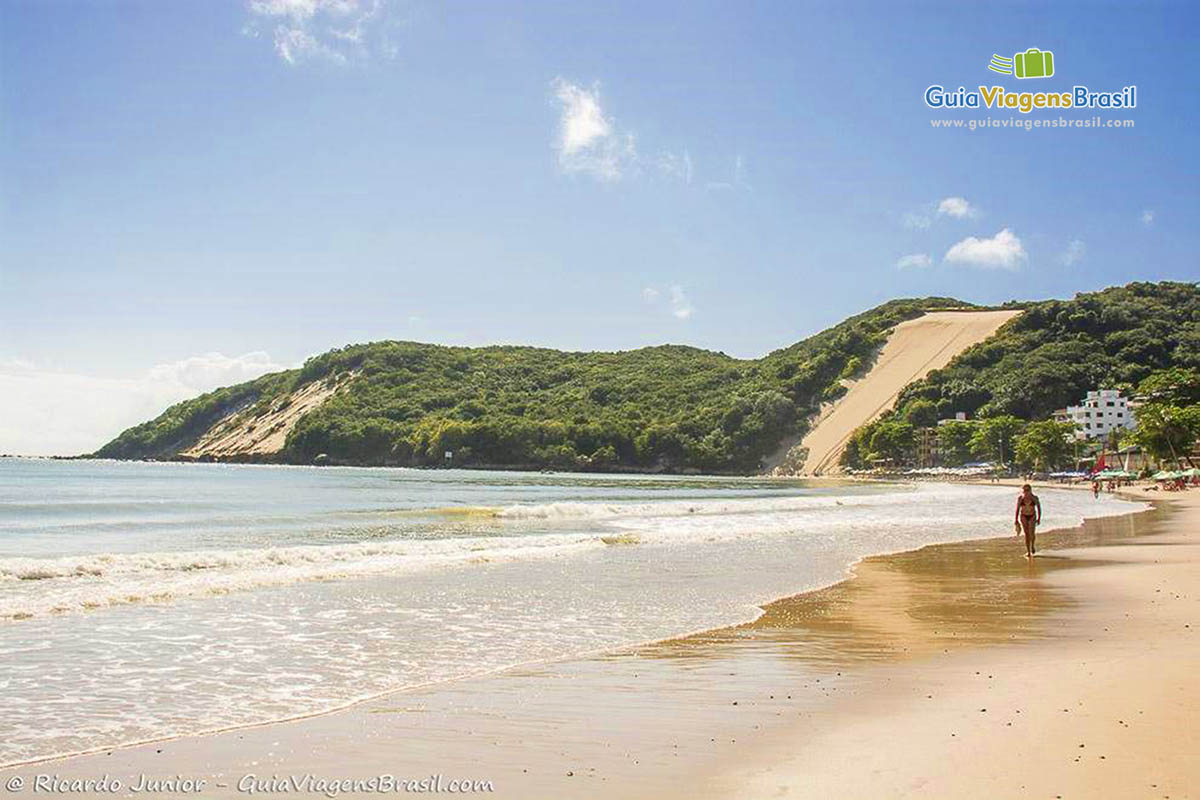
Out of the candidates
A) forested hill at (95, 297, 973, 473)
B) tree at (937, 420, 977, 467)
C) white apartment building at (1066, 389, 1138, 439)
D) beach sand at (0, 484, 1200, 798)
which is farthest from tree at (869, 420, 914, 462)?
beach sand at (0, 484, 1200, 798)

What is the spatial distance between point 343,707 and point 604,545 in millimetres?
15760

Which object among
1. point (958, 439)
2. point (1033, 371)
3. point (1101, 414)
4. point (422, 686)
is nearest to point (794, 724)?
point (422, 686)

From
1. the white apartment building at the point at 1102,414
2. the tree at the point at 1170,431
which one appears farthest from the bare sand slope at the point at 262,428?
the tree at the point at 1170,431

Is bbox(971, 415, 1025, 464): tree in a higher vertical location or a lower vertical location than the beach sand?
higher

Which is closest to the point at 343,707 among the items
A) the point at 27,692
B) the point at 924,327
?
the point at 27,692

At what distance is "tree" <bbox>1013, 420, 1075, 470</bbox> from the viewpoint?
10156cm

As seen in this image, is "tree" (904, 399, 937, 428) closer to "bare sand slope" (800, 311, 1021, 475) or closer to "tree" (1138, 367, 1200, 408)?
"bare sand slope" (800, 311, 1021, 475)

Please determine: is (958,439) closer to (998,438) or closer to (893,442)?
(998,438)

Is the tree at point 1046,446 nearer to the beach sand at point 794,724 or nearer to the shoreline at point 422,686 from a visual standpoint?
the shoreline at point 422,686

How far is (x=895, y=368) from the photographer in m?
173

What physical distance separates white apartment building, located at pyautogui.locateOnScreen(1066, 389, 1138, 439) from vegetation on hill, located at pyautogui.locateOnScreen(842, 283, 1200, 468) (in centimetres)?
589

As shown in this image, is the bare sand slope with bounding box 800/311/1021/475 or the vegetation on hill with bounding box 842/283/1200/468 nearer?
the vegetation on hill with bounding box 842/283/1200/468

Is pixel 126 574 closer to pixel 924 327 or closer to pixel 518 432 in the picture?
pixel 518 432

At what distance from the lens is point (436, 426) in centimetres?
15450
